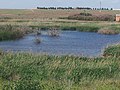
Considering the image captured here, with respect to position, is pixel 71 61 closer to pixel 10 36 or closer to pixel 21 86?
pixel 21 86

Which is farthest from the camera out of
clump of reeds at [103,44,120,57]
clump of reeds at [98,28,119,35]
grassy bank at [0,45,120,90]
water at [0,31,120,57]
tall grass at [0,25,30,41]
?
clump of reeds at [98,28,119,35]

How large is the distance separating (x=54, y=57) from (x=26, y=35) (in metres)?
36.9

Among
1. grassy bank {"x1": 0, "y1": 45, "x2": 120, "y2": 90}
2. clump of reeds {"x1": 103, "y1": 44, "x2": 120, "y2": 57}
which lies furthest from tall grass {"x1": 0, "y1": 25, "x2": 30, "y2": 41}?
grassy bank {"x1": 0, "y1": 45, "x2": 120, "y2": 90}

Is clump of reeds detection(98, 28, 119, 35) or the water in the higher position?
the water

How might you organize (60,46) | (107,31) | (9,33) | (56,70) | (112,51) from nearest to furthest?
1. (56,70)
2. (112,51)
3. (60,46)
4. (9,33)
5. (107,31)

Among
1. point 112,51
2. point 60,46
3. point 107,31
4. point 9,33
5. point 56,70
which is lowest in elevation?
point 107,31

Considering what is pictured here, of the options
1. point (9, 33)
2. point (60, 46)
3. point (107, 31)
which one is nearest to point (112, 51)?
point (60, 46)

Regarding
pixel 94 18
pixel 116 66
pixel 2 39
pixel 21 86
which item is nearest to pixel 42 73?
pixel 116 66

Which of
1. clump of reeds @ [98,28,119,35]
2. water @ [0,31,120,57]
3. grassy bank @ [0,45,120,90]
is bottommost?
clump of reeds @ [98,28,119,35]

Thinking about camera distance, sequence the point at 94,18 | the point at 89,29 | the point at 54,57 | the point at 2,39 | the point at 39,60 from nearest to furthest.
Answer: the point at 39,60 < the point at 54,57 < the point at 2,39 < the point at 89,29 < the point at 94,18

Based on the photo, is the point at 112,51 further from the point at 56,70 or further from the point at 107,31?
the point at 107,31

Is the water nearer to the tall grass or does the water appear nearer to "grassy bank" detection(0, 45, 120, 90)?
the tall grass

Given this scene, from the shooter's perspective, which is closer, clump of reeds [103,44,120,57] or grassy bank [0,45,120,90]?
grassy bank [0,45,120,90]

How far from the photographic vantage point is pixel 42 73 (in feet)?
60.2
